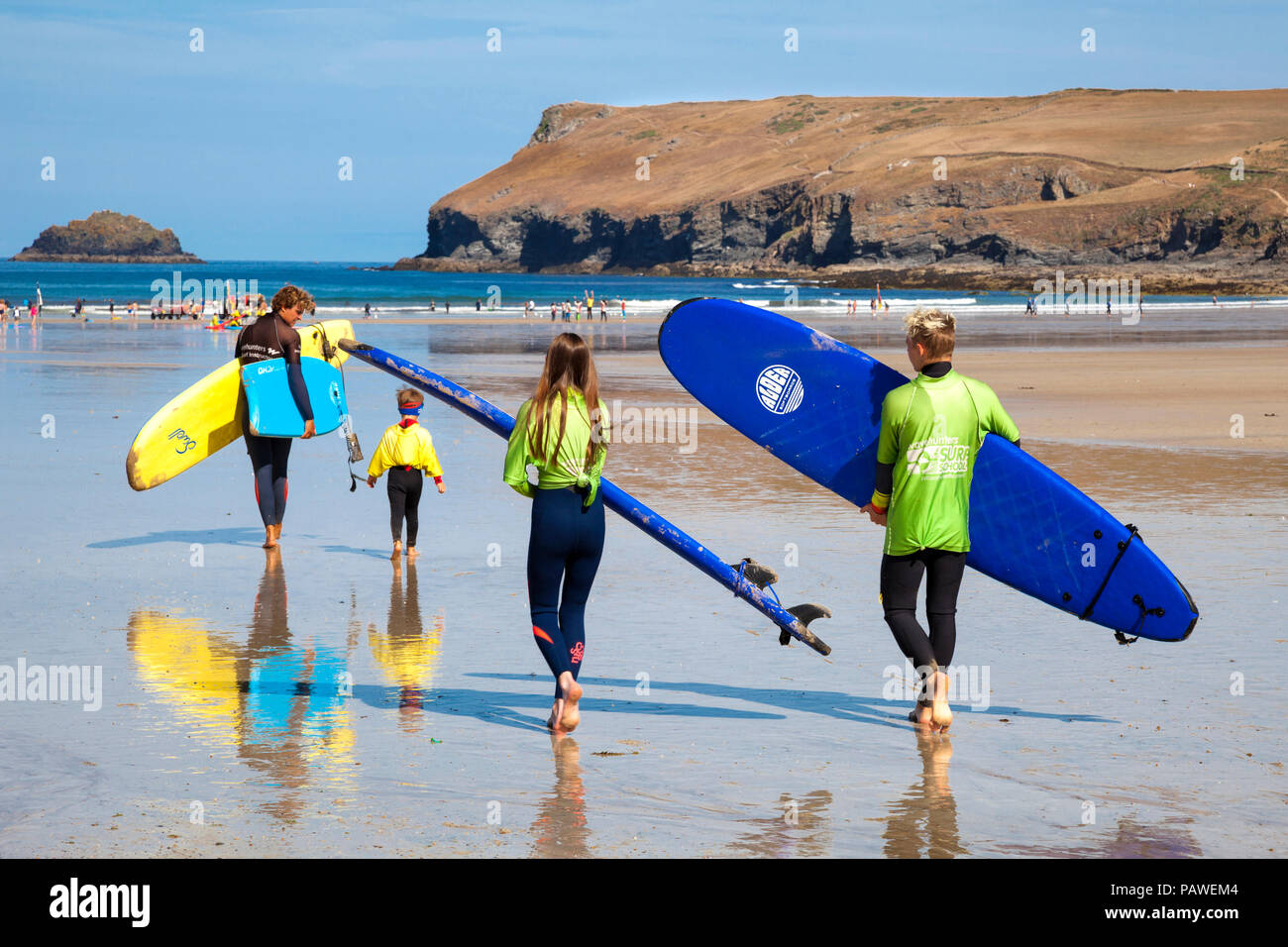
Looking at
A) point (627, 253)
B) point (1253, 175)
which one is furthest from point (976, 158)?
point (627, 253)

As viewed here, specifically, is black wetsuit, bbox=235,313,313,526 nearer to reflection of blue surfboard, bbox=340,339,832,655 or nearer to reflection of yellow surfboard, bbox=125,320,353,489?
reflection of yellow surfboard, bbox=125,320,353,489

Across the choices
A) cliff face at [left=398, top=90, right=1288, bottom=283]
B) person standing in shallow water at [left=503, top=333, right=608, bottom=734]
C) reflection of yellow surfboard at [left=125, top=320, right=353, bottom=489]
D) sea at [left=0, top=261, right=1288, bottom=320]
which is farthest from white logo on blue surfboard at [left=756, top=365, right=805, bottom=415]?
cliff face at [left=398, top=90, right=1288, bottom=283]

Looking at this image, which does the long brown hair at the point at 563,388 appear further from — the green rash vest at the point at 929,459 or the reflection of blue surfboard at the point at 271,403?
the reflection of blue surfboard at the point at 271,403

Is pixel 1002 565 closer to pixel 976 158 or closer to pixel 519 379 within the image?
pixel 519 379

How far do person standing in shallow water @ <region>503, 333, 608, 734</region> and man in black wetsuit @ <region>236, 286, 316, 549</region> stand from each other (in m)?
4.13

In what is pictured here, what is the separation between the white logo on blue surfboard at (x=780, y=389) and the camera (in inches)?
254

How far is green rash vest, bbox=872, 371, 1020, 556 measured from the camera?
17.5 feet

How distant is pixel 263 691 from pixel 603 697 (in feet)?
4.61

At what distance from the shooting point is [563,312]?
5812 centimetres

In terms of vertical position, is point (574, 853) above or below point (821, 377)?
below

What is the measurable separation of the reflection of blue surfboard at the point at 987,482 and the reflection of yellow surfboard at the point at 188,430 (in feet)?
13.8

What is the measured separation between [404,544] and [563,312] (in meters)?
49.4

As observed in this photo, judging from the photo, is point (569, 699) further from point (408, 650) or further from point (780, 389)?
point (780, 389)

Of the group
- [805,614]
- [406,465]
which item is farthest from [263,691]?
[406,465]
